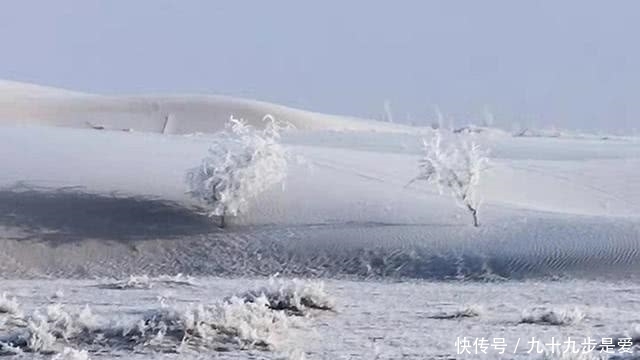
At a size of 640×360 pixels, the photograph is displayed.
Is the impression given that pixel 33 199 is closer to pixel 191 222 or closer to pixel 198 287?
pixel 191 222

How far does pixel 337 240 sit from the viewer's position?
27.1 metres

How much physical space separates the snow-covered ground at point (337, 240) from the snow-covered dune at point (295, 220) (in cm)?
4

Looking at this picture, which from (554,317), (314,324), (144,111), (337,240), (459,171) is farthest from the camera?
(144,111)

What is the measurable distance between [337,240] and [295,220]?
202cm

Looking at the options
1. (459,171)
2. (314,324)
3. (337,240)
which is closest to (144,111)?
(459,171)

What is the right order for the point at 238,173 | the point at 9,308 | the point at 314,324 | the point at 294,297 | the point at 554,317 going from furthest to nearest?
1. the point at 238,173
2. the point at 294,297
3. the point at 9,308
4. the point at 554,317
5. the point at 314,324

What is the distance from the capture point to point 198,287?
67.6 feet

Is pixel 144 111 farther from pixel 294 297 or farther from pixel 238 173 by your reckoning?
pixel 294 297

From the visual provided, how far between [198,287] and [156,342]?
745cm

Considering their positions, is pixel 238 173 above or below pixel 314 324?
above

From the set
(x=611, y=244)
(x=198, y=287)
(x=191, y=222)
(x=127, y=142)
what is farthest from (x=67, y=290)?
(x=127, y=142)

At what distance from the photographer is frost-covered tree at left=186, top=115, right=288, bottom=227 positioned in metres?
28.5

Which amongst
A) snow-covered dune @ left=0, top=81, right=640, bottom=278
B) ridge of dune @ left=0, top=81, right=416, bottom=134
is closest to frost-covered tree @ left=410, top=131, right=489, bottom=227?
snow-covered dune @ left=0, top=81, right=640, bottom=278

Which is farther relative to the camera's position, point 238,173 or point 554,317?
point 238,173
